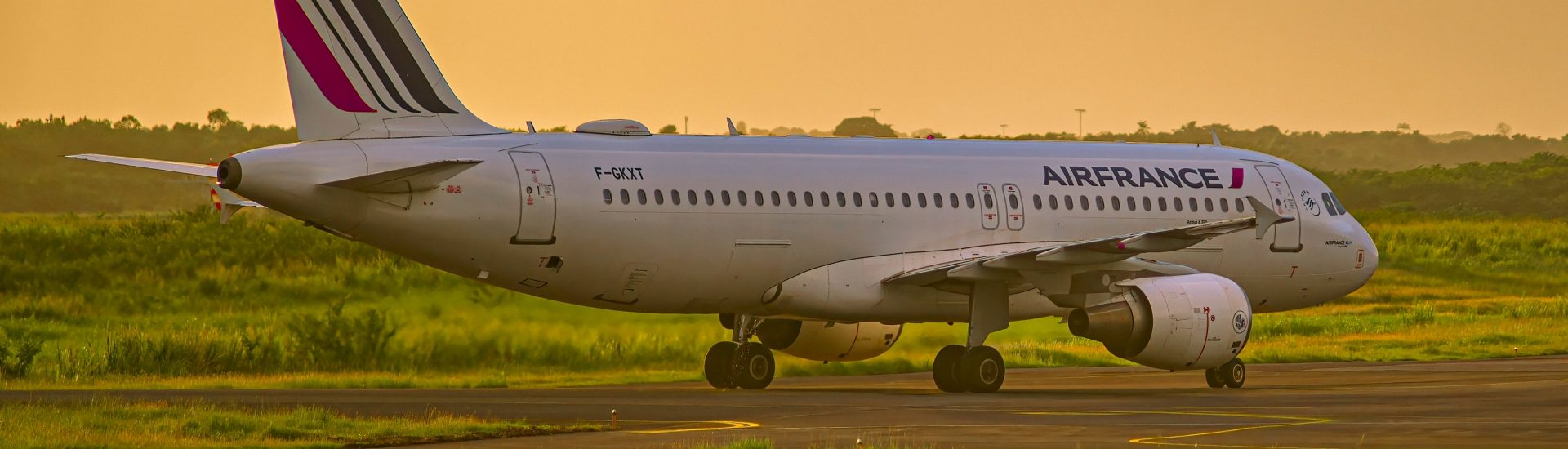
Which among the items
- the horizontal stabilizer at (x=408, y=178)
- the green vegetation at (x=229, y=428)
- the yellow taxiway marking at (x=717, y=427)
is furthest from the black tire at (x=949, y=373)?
the green vegetation at (x=229, y=428)

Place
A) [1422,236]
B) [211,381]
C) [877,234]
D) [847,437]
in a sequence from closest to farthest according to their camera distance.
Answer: [847,437], [877,234], [211,381], [1422,236]

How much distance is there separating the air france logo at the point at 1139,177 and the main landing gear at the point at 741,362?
4723mm

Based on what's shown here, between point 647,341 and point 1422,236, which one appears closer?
point 647,341

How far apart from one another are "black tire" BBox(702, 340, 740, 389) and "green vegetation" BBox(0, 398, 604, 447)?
832 centimetres

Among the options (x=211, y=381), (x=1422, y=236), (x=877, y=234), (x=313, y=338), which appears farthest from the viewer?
(x=1422, y=236)

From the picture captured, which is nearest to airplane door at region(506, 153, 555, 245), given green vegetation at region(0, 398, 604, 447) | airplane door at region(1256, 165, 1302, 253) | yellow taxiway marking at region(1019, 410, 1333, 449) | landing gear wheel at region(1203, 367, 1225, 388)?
green vegetation at region(0, 398, 604, 447)

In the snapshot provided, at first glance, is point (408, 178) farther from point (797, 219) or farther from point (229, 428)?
point (797, 219)

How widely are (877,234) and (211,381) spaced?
10110 millimetres

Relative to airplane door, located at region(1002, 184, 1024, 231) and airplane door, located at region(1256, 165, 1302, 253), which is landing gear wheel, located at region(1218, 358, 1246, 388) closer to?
airplane door, located at region(1256, 165, 1302, 253)

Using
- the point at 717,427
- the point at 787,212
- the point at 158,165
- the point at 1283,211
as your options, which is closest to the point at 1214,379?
the point at 1283,211

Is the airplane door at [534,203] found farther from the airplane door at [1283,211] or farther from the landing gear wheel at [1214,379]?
the airplane door at [1283,211]

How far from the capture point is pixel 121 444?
59.5 feet

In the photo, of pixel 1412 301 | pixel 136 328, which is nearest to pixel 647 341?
pixel 136 328

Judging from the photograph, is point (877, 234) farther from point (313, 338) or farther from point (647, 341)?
point (313, 338)
